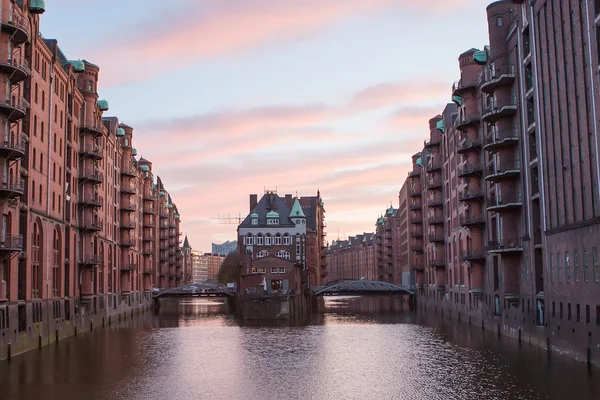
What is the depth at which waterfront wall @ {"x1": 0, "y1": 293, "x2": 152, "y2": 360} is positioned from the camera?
148ft

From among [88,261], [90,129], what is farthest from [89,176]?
[88,261]

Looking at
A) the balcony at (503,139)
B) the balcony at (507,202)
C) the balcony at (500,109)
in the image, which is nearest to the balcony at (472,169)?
the balcony at (503,139)

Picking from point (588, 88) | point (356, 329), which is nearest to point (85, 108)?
point (356, 329)

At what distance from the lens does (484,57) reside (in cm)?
5991

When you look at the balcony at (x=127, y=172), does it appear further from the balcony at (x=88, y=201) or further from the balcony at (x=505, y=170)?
the balcony at (x=505, y=170)

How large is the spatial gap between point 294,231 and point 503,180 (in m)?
85.9

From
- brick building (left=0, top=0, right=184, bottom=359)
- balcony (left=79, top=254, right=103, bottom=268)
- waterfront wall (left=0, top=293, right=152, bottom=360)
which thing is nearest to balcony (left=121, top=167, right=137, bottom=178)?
brick building (left=0, top=0, right=184, bottom=359)

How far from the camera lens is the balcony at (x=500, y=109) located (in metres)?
53.0

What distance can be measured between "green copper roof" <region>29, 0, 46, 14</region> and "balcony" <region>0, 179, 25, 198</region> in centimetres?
1233

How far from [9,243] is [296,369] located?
18.7m

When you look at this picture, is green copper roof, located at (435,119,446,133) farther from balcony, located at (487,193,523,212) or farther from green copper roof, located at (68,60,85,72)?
green copper roof, located at (68,60,85,72)

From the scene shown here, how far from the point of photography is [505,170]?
5394 centimetres

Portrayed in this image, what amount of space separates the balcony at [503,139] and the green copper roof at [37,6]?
110ft

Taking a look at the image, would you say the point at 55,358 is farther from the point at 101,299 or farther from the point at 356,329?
the point at 356,329
